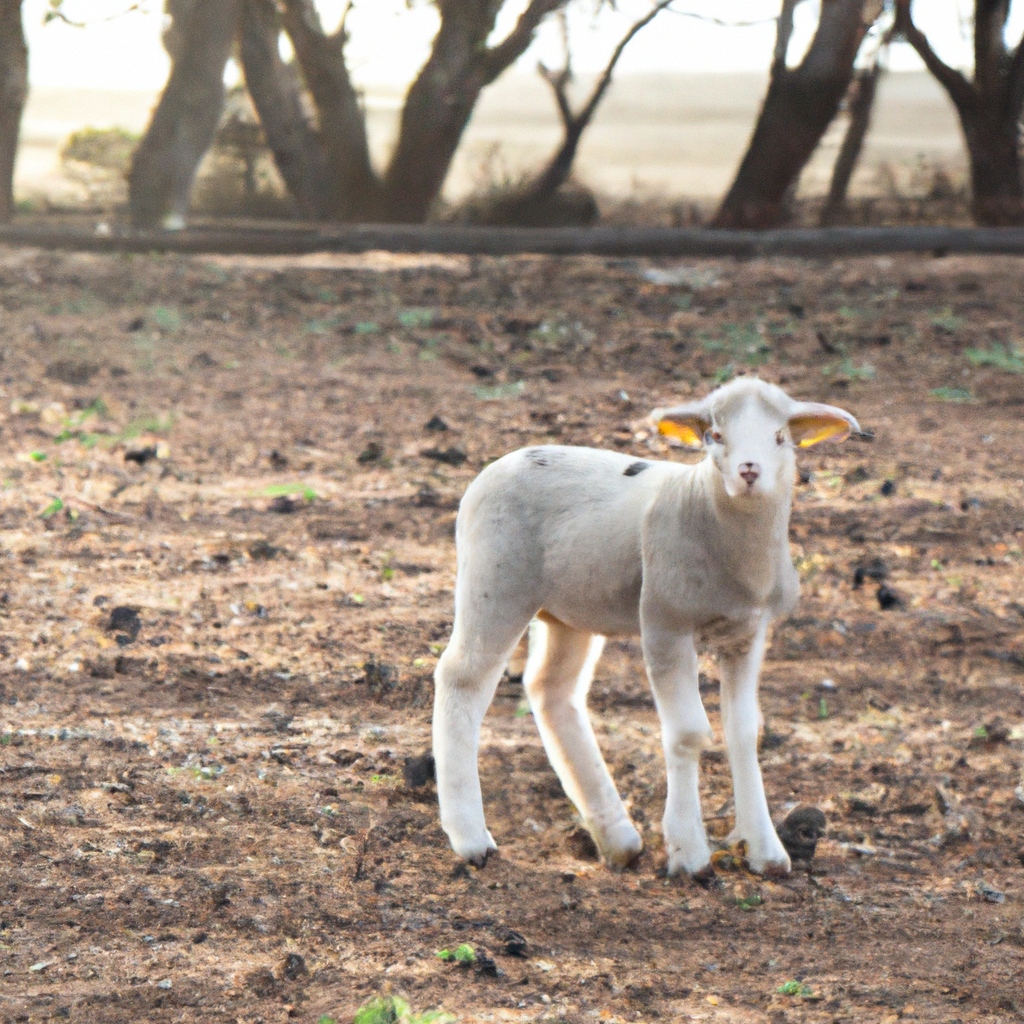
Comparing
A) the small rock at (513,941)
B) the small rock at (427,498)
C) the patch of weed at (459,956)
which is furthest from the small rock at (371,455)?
the patch of weed at (459,956)

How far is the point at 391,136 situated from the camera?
15656 millimetres

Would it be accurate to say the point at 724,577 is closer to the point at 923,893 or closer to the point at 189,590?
the point at 923,893

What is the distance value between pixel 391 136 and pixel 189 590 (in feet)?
35.1

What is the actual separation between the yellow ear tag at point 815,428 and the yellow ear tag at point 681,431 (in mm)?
267

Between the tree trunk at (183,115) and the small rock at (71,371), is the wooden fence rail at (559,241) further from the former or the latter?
the small rock at (71,371)

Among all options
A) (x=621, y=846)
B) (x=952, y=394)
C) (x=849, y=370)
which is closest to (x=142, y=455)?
(x=621, y=846)

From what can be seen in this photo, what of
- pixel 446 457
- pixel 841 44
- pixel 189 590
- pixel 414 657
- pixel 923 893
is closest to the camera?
pixel 923 893

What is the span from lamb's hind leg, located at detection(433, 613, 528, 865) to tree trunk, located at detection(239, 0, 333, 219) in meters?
12.4

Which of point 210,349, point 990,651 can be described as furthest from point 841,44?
point 990,651

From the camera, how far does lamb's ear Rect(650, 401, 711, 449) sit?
3.68 m

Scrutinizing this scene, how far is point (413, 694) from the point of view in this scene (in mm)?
5176

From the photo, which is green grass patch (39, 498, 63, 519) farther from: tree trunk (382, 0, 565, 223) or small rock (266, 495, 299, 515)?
tree trunk (382, 0, 565, 223)

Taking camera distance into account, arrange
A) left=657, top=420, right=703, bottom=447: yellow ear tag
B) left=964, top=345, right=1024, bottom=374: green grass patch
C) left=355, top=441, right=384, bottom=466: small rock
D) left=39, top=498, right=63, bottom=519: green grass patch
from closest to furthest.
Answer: left=657, top=420, right=703, bottom=447: yellow ear tag, left=39, top=498, right=63, bottom=519: green grass patch, left=355, top=441, right=384, bottom=466: small rock, left=964, top=345, right=1024, bottom=374: green grass patch

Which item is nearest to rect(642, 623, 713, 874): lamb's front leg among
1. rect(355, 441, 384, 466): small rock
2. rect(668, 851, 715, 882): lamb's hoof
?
rect(668, 851, 715, 882): lamb's hoof
